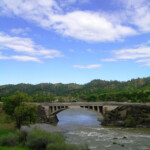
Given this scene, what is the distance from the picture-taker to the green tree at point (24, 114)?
152 ft

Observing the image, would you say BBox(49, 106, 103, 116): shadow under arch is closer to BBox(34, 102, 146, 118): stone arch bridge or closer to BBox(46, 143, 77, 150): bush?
BBox(34, 102, 146, 118): stone arch bridge

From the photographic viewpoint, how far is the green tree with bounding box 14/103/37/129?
4618cm

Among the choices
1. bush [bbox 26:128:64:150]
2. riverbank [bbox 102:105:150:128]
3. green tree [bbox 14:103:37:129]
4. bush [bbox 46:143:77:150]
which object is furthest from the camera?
riverbank [bbox 102:105:150:128]

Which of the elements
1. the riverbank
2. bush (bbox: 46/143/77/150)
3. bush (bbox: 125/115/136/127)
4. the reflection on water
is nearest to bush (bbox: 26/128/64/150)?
bush (bbox: 46/143/77/150)

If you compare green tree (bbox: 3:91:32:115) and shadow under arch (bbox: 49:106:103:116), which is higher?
green tree (bbox: 3:91:32:115)

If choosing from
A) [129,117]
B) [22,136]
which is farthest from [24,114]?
[129,117]

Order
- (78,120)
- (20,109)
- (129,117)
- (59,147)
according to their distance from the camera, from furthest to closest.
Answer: (78,120)
(129,117)
(20,109)
(59,147)

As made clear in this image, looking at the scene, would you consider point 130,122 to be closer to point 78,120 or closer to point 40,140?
point 78,120

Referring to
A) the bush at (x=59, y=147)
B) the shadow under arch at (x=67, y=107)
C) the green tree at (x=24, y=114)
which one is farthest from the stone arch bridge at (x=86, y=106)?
the bush at (x=59, y=147)

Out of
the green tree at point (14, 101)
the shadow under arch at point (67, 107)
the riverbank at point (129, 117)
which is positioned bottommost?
the riverbank at point (129, 117)

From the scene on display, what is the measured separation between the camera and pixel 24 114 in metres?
47.3

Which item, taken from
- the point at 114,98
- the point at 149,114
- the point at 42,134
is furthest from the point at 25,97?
the point at 114,98

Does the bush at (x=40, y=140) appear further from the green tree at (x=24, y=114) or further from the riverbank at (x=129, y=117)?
the riverbank at (x=129, y=117)

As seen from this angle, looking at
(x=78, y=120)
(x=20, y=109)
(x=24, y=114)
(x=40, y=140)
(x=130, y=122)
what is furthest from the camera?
(x=78, y=120)
